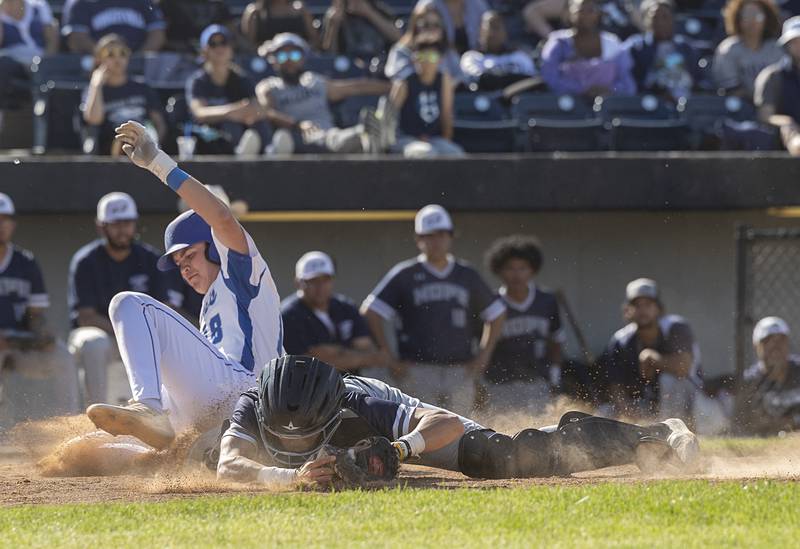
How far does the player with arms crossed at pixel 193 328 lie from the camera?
6324mm

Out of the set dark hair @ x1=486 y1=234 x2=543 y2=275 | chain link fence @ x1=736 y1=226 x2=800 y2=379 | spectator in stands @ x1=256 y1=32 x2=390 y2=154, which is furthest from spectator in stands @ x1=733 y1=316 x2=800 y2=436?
spectator in stands @ x1=256 y1=32 x2=390 y2=154

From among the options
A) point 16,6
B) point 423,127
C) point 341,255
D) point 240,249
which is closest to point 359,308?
point 341,255

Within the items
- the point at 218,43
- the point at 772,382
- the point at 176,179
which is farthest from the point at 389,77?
the point at 176,179

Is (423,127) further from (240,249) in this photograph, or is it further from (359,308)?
(240,249)

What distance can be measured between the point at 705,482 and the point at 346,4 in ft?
27.3

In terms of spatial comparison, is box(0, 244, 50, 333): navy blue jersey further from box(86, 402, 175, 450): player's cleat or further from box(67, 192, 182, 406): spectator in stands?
box(86, 402, 175, 450): player's cleat

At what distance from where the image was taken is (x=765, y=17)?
12.7 m

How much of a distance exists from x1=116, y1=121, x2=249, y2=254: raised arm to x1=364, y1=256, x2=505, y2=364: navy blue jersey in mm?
4357

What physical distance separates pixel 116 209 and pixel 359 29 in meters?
3.97

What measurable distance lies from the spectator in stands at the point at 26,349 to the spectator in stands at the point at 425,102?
322 cm

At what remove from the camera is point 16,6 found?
12.6 m

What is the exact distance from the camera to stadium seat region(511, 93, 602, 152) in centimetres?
1195

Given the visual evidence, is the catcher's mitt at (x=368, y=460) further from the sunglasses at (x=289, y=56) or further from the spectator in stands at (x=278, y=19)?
the spectator in stands at (x=278, y=19)

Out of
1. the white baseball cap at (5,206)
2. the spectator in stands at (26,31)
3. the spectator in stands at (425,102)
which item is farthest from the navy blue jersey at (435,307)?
the spectator in stands at (26,31)
